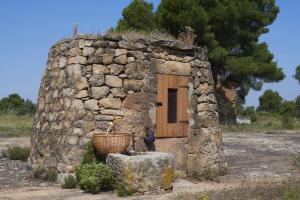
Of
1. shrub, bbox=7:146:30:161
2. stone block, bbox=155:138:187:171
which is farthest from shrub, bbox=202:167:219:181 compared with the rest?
shrub, bbox=7:146:30:161

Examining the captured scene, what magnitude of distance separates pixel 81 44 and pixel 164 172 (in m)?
3.02

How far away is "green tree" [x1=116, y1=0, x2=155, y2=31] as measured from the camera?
80.2 ft

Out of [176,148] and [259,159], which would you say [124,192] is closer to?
[176,148]

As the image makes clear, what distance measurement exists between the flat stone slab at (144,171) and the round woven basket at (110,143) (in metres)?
0.38

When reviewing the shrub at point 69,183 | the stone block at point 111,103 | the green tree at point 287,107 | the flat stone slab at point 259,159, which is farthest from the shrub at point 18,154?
the green tree at point 287,107

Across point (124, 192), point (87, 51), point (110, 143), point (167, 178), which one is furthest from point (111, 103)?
point (124, 192)

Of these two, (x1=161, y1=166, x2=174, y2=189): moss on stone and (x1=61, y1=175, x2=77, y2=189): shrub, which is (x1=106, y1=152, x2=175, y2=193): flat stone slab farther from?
(x1=61, y1=175, x2=77, y2=189): shrub

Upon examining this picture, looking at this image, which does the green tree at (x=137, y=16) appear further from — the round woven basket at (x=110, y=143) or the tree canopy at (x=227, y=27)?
the round woven basket at (x=110, y=143)

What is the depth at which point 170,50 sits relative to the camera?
31.5 feet

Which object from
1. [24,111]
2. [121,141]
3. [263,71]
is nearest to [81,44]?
[121,141]

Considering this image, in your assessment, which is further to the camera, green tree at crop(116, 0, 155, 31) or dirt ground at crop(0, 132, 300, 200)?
green tree at crop(116, 0, 155, 31)

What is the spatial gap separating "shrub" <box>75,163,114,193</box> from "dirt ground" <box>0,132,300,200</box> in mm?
152

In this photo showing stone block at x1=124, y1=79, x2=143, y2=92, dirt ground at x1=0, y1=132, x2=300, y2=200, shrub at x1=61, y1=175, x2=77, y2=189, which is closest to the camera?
dirt ground at x1=0, y1=132, x2=300, y2=200

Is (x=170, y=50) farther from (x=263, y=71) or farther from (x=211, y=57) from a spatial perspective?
(x=263, y=71)
